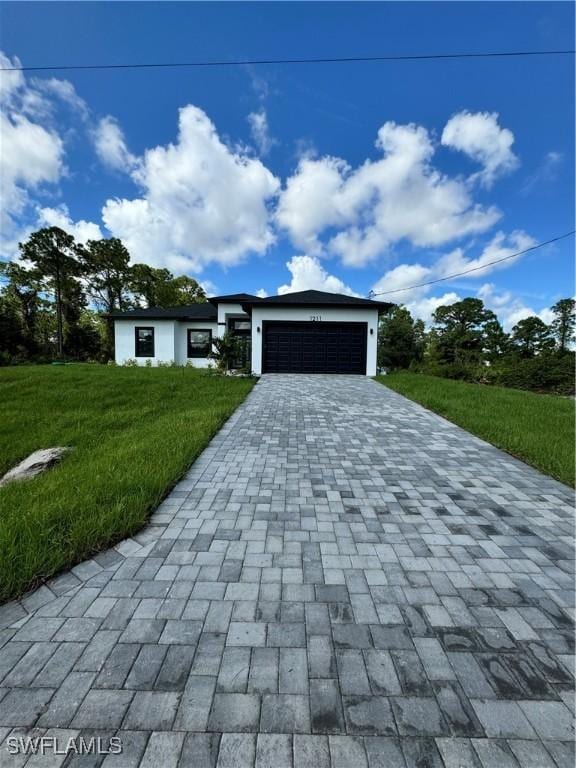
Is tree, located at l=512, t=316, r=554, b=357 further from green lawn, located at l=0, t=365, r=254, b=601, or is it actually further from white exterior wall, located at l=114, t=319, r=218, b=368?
green lawn, located at l=0, t=365, r=254, b=601

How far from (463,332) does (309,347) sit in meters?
23.2

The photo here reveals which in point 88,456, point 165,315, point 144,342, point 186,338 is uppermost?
point 165,315

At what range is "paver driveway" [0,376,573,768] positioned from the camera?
1.20 meters

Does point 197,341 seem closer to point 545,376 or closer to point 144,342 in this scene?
point 144,342

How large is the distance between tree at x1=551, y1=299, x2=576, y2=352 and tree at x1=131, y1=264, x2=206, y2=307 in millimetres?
35325

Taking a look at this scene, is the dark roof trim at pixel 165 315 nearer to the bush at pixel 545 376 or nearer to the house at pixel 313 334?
the house at pixel 313 334

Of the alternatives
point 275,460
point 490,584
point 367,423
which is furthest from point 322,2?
point 490,584

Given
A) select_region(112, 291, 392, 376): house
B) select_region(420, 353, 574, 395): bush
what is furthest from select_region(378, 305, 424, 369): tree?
select_region(112, 291, 392, 376): house

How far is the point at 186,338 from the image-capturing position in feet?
58.9

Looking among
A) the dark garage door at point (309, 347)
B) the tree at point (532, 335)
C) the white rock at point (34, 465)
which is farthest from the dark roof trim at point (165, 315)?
the tree at point (532, 335)

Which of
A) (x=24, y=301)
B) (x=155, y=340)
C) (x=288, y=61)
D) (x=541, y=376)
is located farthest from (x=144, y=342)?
(x=541, y=376)

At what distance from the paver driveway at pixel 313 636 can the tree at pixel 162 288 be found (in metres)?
27.6

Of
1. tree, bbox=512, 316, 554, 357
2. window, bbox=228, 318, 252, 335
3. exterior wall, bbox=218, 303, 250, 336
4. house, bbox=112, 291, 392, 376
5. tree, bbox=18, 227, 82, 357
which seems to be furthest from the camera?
tree, bbox=512, 316, 554, 357

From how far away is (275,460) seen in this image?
404 cm
